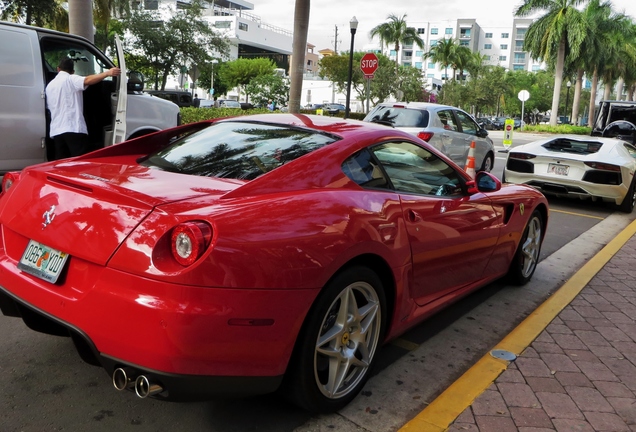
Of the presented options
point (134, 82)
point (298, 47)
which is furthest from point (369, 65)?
point (134, 82)

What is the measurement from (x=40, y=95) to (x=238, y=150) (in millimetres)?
4717

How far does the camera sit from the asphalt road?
2.74 metres

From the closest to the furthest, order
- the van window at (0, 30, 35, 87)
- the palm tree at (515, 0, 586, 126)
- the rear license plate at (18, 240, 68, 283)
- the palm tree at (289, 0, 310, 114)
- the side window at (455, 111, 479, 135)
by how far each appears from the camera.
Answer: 1. the rear license plate at (18, 240, 68, 283)
2. the van window at (0, 30, 35, 87)
3. the side window at (455, 111, 479, 135)
4. the palm tree at (289, 0, 310, 114)
5. the palm tree at (515, 0, 586, 126)

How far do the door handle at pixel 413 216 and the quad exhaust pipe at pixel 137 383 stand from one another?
1.60m

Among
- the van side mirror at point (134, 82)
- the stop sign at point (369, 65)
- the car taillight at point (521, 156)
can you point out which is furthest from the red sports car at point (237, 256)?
the stop sign at point (369, 65)

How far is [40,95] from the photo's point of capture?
22.7 feet

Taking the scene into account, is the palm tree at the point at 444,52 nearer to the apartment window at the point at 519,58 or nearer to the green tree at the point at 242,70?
the green tree at the point at 242,70

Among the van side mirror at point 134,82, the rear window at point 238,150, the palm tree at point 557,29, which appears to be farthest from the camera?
the palm tree at point 557,29

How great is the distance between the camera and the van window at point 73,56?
716 cm

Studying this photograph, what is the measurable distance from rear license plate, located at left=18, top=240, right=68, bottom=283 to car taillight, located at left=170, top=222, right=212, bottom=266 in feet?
1.86

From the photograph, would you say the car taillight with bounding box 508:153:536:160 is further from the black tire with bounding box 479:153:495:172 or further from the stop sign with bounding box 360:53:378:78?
the stop sign with bounding box 360:53:378:78

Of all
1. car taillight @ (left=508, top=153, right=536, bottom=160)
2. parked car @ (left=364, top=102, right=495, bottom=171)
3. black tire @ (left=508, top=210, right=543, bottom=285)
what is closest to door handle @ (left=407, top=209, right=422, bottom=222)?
black tire @ (left=508, top=210, right=543, bottom=285)

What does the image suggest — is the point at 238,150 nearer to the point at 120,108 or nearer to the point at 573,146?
the point at 120,108

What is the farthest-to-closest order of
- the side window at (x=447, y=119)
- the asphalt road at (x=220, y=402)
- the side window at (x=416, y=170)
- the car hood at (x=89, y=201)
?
1. the side window at (x=447, y=119)
2. the side window at (x=416, y=170)
3. the asphalt road at (x=220, y=402)
4. the car hood at (x=89, y=201)
